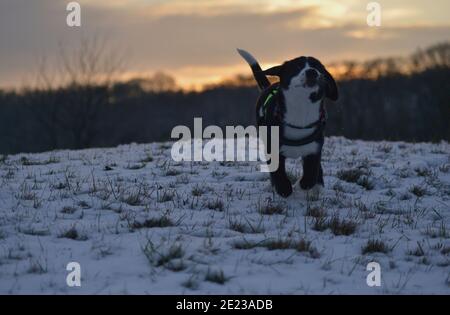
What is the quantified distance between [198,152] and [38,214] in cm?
434

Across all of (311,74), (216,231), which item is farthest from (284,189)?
(216,231)

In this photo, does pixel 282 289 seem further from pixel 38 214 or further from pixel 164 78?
pixel 164 78

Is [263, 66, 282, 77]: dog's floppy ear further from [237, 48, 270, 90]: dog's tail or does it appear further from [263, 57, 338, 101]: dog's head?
[237, 48, 270, 90]: dog's tail

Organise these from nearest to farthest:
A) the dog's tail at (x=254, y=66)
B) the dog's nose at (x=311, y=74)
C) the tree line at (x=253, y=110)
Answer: the dog's nose at (x=311, y=74) → the dog's tail at (x=254, y=66) → the tree line at (x=253, y=110)

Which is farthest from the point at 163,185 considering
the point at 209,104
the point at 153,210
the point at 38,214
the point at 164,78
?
the point at 164,78

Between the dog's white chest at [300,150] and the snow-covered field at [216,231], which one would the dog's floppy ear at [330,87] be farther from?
the snow-covered field at [216,231]

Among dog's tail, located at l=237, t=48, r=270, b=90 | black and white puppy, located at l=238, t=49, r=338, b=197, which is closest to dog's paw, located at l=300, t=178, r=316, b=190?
black and white puppy, located at l=238, t=49, r=338, b=197

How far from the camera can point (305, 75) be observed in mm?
5629

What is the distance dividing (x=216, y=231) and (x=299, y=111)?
169 centimetres

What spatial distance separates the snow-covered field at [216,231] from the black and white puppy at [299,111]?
12.7 inches

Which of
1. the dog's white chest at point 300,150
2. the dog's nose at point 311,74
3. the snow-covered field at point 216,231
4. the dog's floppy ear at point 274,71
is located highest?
the dog's floppy ear at point 274,71

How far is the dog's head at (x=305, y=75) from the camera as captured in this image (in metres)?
5.65

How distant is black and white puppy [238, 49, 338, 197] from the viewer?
226 inches

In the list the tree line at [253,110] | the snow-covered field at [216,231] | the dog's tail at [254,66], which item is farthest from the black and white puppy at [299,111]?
the tree line at [253,110]
